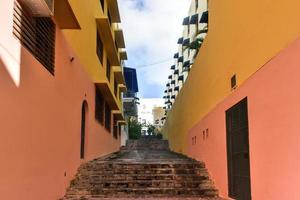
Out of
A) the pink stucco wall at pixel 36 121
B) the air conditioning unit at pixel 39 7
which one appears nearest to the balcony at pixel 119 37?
the pink stucco wall at pixel 36 121

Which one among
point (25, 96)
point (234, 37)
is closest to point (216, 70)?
point (234, 37)

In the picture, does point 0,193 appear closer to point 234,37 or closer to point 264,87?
point 264,87

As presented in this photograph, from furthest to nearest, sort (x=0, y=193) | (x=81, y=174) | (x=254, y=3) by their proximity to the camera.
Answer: (x=81, y=174) → (x=254, y=3) → (x=0, y=193)

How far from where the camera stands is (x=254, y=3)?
23.0 feet

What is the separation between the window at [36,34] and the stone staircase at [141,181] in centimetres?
326

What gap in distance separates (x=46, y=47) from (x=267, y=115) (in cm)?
433

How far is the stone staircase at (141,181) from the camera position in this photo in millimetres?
9875

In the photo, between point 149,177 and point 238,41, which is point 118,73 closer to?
point 149,177

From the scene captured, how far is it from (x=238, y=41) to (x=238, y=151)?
2.20 m

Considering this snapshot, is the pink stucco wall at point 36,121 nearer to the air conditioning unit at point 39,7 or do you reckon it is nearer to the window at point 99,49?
the air conditioning unit at point 39,7

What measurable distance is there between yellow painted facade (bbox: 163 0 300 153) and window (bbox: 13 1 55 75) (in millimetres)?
3736

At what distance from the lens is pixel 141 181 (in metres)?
10.7

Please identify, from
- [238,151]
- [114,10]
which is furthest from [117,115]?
[238,151]

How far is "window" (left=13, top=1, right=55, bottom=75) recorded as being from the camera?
20.7 ft
